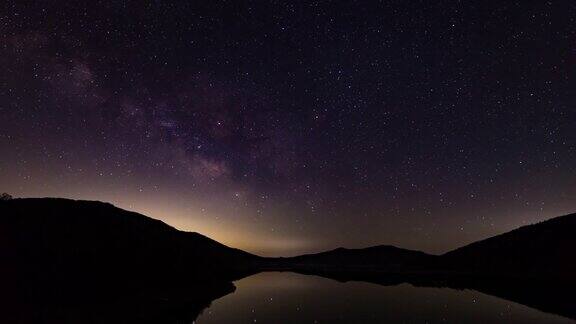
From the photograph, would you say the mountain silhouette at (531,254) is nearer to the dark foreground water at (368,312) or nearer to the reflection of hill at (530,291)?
the reflection of hill at (530,291)

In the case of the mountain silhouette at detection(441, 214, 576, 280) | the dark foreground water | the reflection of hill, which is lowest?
the dark foreground water

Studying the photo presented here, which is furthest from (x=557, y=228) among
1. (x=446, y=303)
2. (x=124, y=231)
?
(x=124, y=231)

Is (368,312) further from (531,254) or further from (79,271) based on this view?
(531,254)

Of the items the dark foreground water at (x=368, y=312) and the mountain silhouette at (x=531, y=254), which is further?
the mountain silhouette at (x=531, y=254)

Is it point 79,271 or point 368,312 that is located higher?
point 79,271

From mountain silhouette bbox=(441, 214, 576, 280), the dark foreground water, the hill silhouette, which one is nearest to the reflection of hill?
the dark foreground water

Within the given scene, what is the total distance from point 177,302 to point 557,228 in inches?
6409

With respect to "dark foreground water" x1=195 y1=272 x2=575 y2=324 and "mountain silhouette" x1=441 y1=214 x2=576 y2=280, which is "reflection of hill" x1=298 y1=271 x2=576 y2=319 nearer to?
"dark foreground water" x1=195 y1=272 x2=575 y2=324

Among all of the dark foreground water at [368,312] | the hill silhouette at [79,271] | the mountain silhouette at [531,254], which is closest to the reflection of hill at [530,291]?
the dark foreground water at [368,312]

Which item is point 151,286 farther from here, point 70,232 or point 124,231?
point 124,231

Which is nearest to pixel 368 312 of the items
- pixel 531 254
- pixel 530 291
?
pixel 530 291

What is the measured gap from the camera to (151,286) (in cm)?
4497

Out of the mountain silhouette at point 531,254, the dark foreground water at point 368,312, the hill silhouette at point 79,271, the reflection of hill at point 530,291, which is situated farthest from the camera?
the mountain silhouette at point 531,254

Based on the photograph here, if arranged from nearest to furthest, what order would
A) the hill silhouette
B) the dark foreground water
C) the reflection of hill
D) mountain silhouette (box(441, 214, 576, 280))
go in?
the hill silhouette
the dark foreground water
the reflection of hill
mountain silhouette (box(441, 214, 576, 280))
